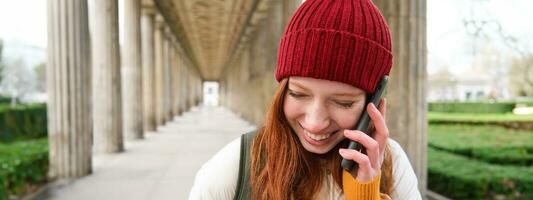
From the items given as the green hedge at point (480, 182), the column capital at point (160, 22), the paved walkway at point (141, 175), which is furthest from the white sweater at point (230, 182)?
the column capital at point (160, 22)

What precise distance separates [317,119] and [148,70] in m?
16.3

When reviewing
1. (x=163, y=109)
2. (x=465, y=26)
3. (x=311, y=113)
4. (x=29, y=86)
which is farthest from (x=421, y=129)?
(x=29, y=86)

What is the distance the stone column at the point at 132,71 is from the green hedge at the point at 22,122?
5.02 m

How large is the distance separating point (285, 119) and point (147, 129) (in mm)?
16529

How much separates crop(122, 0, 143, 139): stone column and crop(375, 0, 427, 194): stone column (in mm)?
9769

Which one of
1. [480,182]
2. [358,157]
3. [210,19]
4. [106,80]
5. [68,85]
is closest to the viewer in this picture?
[358,157]

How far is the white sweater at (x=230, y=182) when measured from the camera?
1332 millimetres

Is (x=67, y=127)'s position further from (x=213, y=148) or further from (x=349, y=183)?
(x=349, y=183)

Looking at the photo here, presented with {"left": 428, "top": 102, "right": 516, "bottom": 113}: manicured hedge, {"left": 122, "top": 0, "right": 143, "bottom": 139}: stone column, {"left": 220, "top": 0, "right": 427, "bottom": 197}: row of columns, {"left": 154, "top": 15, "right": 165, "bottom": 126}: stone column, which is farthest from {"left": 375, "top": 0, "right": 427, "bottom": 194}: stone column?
{"left": 428, "top": 102, "right": 516, "bottom": 113}: manicured hedge

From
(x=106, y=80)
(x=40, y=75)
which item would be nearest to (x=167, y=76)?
(x=106, y=80)

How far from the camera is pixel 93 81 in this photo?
10.4m

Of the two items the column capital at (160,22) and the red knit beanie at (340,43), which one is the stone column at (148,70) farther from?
the red knit beanie at (340,43)

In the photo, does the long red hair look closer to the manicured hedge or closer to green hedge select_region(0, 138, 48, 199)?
green hedge select_region(0, 138, 48, 199)

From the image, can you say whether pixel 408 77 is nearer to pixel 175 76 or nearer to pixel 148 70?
Answer: pixel 148 70
